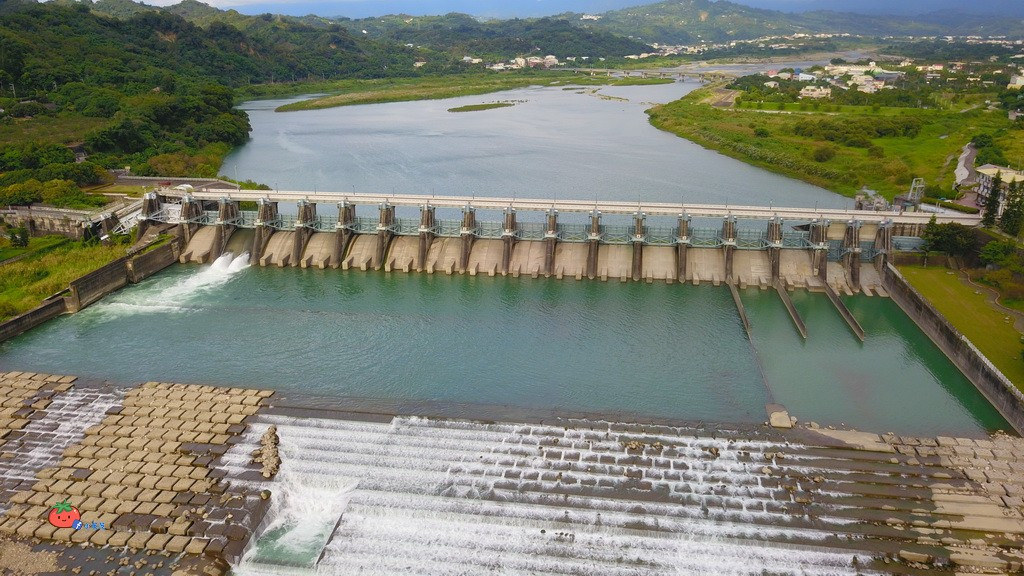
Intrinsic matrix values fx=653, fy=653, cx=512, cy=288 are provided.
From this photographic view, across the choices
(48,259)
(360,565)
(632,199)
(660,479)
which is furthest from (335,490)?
(632,199)

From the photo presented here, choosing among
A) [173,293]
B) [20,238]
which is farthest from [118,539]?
[20,238]

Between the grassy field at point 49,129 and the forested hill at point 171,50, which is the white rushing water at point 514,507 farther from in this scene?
the forested hill at point 171,50

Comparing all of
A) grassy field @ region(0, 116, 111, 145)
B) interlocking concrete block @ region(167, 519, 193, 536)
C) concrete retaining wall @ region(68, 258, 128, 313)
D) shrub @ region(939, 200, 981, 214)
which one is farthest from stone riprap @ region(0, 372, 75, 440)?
shrub @ region(939, 200, 981, 214)

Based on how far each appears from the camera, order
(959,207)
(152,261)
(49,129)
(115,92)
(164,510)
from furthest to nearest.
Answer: (115,92), (49,129), (959,207), (152,261), (164,510)

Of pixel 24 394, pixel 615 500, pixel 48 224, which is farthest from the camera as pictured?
pixel 48 224

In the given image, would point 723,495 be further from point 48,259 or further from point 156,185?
point 156,185

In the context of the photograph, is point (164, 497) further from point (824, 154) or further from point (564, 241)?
point (824, 154)

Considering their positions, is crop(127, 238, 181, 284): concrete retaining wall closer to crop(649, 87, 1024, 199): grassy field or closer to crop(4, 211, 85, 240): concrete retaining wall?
crop(4, 211, 85, 240): concrete retaining wall
